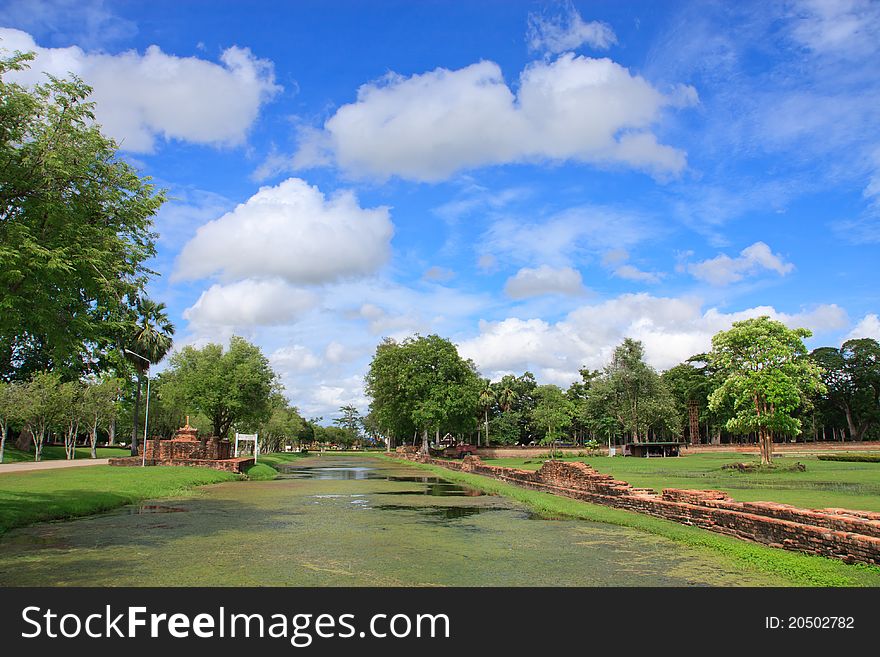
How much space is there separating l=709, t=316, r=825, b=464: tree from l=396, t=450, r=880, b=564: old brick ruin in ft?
56.1

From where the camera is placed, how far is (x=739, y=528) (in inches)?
481

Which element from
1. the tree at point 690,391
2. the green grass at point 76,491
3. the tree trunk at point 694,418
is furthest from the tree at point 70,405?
the tree trunk at point 694,418

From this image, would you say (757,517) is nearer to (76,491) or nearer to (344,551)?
(344,551)

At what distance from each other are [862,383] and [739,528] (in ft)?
289

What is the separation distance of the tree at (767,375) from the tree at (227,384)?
36.9m

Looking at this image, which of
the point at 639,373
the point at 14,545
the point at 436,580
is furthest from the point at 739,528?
the point at 639,373

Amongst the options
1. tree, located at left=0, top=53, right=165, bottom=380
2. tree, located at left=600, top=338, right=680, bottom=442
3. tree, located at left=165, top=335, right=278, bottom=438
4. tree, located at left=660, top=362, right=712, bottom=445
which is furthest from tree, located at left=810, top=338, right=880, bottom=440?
tree, located at left=0, top=53, right=165, bottom=380

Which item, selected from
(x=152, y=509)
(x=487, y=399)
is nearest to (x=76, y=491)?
(x=152, y=509)

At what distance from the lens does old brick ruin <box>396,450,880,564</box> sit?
31.3 ft

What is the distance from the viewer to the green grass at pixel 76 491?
15117 mm

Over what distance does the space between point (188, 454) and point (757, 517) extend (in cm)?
3572

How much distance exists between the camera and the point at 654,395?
241 feet

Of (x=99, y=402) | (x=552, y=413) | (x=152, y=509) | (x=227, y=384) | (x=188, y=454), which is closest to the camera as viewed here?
(x=152, y=509)

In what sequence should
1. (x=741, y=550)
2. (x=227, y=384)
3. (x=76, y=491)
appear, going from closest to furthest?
(x=741, y=550) < (x=76, y=491) < (x=227, y=384)
